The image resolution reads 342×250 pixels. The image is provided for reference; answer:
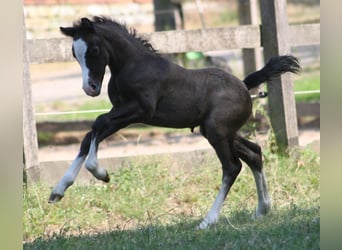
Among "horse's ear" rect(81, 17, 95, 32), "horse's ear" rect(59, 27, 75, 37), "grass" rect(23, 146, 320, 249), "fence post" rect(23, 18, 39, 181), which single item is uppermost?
"horse's ear" rect(81, 17, 95, 32)

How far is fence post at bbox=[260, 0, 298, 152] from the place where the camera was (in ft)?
30.1

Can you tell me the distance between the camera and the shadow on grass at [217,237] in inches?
219

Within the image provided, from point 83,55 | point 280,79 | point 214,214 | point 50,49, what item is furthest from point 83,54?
point 280,79

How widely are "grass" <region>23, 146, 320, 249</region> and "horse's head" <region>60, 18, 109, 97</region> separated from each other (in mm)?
1200

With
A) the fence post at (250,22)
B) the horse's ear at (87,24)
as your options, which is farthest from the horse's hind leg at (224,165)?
the fence post at (250,22)

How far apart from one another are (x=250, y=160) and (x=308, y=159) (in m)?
2.14

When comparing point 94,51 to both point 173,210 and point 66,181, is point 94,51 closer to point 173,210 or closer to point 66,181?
point 66,181

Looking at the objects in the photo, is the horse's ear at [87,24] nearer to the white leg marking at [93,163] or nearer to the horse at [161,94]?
the horse at [161,94]

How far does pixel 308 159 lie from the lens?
9203mm

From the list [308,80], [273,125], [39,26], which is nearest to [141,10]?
[39,26]

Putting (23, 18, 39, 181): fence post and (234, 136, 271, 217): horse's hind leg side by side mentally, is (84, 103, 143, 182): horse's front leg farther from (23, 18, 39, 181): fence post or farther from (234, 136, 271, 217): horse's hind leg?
(23, 18, 39, 181): fence post

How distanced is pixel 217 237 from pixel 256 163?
5.08 feet

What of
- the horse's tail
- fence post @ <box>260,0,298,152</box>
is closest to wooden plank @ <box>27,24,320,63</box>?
fence post @ <box>260,0,298,152</box>

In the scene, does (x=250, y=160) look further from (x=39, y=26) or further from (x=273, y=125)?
(x=39, y=26)
